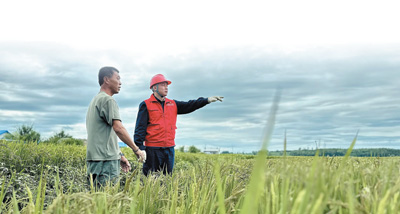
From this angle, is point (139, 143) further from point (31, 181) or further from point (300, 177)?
point (300, 177)

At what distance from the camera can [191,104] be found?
8680 mm

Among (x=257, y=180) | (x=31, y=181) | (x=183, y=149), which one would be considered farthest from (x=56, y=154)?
(x=183, y=149)

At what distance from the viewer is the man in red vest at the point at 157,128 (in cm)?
785

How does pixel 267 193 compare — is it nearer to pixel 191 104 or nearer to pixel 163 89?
pixel 163 89

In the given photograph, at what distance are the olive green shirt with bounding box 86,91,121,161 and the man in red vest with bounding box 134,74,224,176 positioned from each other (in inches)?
70.6

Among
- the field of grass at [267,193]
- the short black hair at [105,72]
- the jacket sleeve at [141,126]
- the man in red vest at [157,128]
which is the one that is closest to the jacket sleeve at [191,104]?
the man in red vest at [157,128]

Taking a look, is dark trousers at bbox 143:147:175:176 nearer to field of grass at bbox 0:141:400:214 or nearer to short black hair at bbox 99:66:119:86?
short black hair at bbox 99:66:119:86

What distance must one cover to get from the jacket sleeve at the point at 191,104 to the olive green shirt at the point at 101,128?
2.90 m

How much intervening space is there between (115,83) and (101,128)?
869 millimetres

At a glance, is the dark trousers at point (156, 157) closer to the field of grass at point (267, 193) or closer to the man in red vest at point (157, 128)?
the man in red vest at point (157, 128)

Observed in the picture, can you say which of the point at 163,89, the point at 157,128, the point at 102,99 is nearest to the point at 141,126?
the point at 157,128

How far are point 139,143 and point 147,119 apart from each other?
0.60m

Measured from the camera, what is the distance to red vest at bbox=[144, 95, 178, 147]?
7879 mm

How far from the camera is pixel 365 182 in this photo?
6.09 ft
